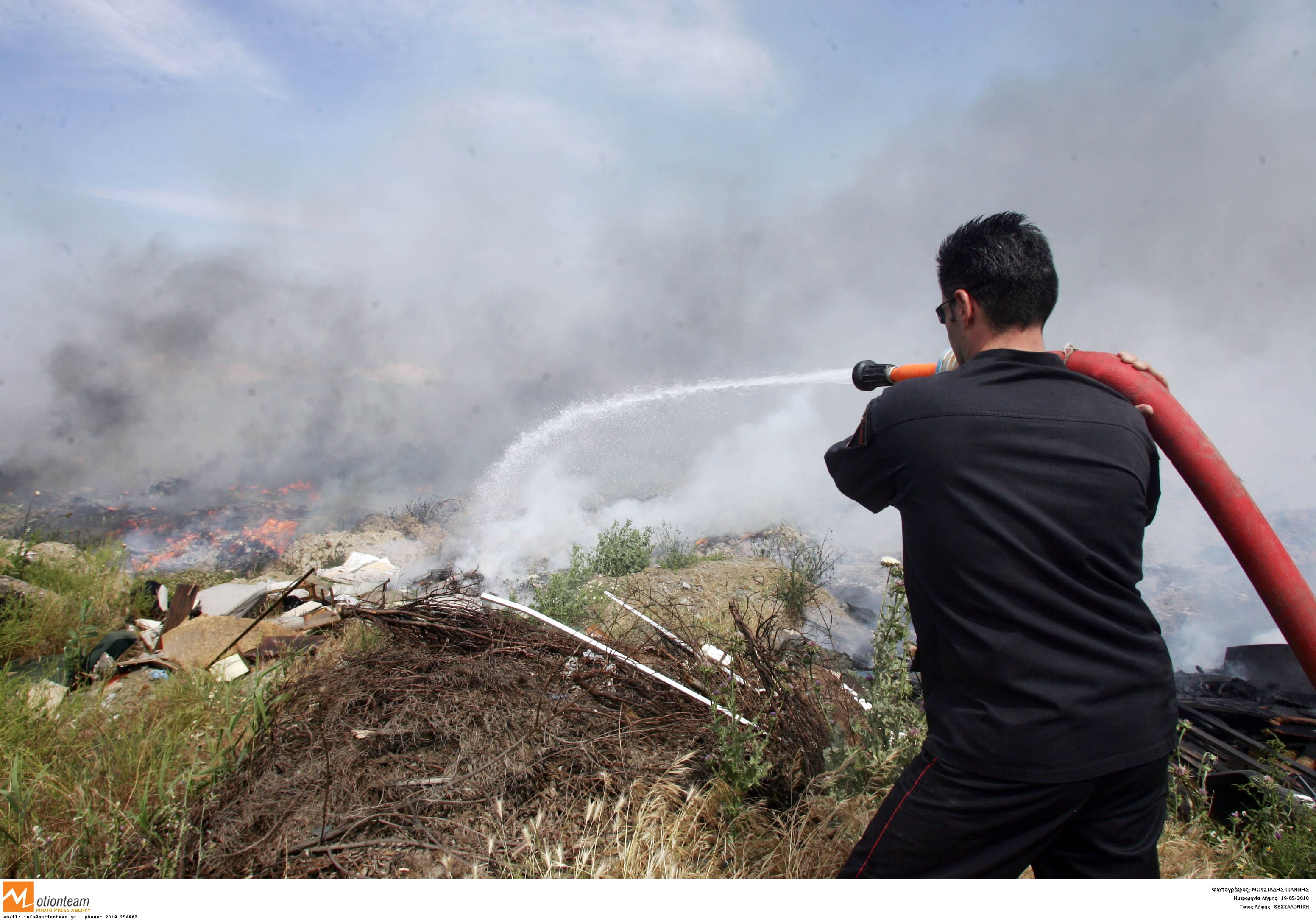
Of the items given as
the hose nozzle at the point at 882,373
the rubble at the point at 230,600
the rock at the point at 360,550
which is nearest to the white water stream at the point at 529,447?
the rock at the point at 360,550

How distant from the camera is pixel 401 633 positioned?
3.71 metres

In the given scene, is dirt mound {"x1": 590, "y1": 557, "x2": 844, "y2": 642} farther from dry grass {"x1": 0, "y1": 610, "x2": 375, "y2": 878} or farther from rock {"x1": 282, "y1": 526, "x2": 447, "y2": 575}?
rock {"x1": 282, "y1": 526, "x2": 447, "y2": 575}

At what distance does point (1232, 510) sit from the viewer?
1.54 metres

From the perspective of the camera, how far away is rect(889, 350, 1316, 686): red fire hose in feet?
4.83

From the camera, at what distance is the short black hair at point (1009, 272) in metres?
1.44

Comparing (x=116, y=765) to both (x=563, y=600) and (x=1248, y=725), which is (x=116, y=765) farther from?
(x=1248, y=725)

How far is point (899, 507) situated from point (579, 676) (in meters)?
2.14

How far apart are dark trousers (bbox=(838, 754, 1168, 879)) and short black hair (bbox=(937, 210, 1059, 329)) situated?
0.96m

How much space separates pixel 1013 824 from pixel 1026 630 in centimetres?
39

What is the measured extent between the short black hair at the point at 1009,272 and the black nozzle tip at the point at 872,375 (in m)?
0.67

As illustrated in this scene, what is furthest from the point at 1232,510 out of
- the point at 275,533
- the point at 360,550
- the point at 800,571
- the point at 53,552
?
the point at 275,533

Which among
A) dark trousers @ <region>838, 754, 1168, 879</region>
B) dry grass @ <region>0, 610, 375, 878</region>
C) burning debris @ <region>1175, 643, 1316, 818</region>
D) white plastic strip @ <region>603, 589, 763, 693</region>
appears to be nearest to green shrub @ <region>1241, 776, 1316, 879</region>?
burning debris @ <region>1175, 643, 1316, 818</region>
